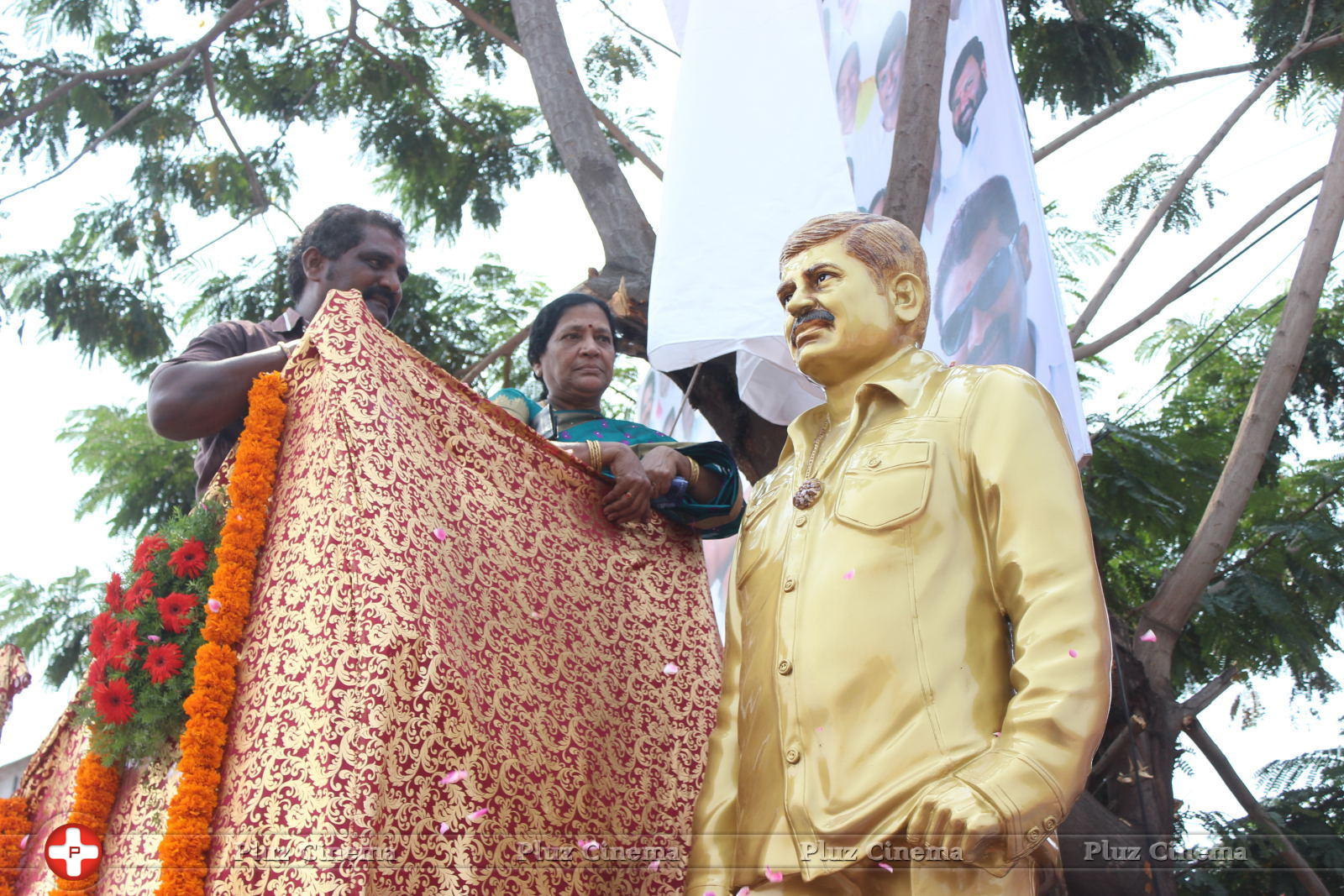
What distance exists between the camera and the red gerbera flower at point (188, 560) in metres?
3.28

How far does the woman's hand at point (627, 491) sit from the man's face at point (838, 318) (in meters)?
0.75

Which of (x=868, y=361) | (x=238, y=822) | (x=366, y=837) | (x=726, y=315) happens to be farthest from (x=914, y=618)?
(x=726, y=315)

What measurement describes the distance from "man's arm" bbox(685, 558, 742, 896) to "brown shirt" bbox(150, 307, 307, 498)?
150 centimetres

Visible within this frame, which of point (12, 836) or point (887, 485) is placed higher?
point (887, 485)

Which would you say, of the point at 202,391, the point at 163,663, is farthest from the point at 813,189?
the point at 163,663

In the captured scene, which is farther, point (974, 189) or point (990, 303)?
point (974, 189)

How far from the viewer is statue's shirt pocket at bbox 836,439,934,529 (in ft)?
9.81

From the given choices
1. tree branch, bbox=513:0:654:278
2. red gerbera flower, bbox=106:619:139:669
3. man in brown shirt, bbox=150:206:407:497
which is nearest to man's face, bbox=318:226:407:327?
man in brown shirt, bbox=150:206:407:497

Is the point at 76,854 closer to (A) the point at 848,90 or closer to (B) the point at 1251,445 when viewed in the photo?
(A) the point at 848,90

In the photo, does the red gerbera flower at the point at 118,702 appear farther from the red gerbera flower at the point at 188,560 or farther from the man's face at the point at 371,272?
the man's face at the point at 371,272

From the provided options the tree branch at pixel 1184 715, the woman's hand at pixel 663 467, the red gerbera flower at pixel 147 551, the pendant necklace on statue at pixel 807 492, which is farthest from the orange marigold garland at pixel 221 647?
the tree branch at pixel 1184 715

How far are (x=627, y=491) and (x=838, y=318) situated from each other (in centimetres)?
95

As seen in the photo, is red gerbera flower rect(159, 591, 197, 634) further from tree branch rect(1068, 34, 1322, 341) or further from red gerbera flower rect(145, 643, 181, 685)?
tree branch rect(1068, 34, 1322, 341)

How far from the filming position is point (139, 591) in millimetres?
3248
